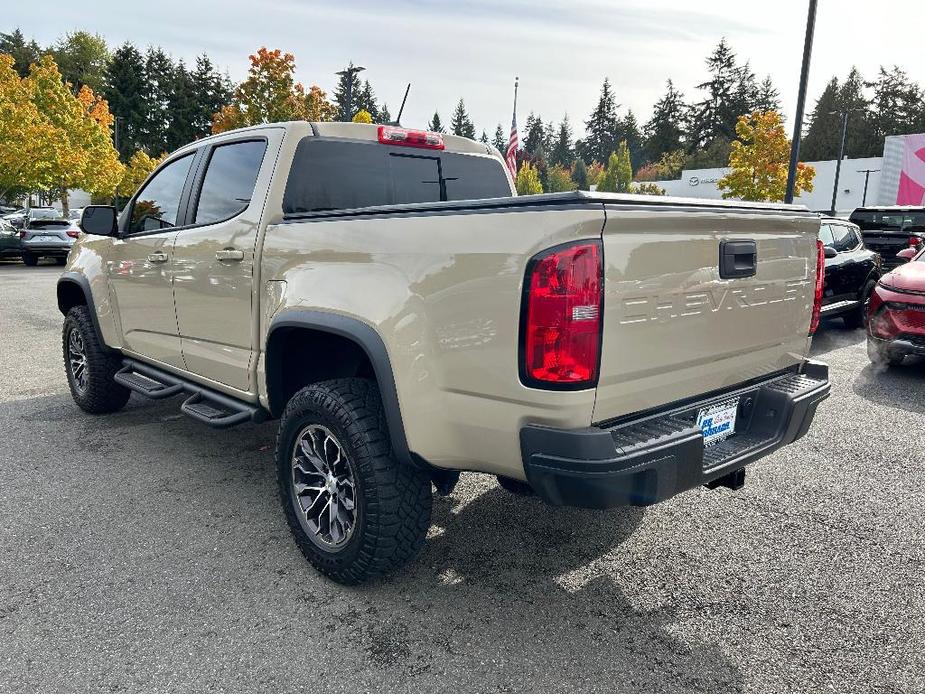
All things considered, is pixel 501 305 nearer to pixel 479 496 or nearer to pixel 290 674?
pixel 290 674

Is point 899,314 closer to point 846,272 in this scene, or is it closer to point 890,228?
point 846,272

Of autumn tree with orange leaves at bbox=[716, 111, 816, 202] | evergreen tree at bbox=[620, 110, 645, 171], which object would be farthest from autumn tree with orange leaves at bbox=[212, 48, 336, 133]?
evergreen tree at bbox=[620, 110, 645, 171]

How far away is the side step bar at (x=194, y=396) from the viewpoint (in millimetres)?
3518

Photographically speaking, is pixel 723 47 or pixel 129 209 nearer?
pixel 129 209

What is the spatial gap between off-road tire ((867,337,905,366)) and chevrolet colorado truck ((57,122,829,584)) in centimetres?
470

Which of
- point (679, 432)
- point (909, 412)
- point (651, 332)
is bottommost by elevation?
point (909, 412)

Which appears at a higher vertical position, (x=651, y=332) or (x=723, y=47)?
(x=723, y=47)

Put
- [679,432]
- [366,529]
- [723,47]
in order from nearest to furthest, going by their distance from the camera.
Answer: [679,432] → [366,529] → [723,47]

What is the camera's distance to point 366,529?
8.93ft

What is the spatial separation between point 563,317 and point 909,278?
21.0 feet

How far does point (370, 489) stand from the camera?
2.68m

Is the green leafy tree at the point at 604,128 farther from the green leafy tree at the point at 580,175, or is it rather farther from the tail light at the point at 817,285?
the tail light at the point at 817,285

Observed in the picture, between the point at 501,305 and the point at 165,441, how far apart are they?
349 cm

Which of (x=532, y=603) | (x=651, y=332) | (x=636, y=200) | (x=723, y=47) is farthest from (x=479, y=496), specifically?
(x=723, y=47)
